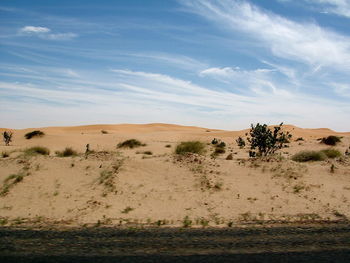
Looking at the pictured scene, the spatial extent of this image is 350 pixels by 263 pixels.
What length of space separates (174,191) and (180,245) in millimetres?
6713

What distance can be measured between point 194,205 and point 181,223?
7.79 ft

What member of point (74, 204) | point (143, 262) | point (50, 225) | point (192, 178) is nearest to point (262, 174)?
point (192, 178)

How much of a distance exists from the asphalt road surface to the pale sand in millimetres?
1548

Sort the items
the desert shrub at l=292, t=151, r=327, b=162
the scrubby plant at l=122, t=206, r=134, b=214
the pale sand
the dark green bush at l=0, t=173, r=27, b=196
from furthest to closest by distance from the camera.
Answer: the desert shrub at l=292, t=151, r=327, b=162 < the dark green bush at l=0, t=173, r=27, b=196 < the scrubby plant at l=122, t=206, r=134, b=214 < the pale sand

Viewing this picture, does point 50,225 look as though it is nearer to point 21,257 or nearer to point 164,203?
point 21,257

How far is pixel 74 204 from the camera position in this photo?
13.3 m

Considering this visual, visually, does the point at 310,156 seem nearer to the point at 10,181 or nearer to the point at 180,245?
the point at 180,245

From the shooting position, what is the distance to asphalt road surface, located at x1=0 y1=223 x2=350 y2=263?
23.6ft

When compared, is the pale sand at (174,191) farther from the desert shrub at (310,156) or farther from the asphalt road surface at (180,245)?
the desert shrub at (310,156)

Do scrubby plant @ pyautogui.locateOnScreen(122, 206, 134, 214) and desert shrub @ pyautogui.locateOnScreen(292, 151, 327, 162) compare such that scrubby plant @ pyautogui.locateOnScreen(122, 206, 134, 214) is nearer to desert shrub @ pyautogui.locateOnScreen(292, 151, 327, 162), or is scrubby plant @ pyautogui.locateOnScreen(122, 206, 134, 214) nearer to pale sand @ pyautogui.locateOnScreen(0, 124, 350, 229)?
pale sand @ pyautogui.locateOnScreen(0, 124, 350, 229)

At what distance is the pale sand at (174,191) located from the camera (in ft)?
39.9

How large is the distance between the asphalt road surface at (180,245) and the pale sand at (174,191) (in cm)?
155

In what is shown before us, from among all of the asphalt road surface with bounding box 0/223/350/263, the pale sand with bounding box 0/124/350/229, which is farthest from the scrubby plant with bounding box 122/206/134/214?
the asphalt road surface with bounding box 0/223/350/263

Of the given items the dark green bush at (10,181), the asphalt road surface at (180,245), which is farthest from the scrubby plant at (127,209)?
the dark green bush at (10,181)
